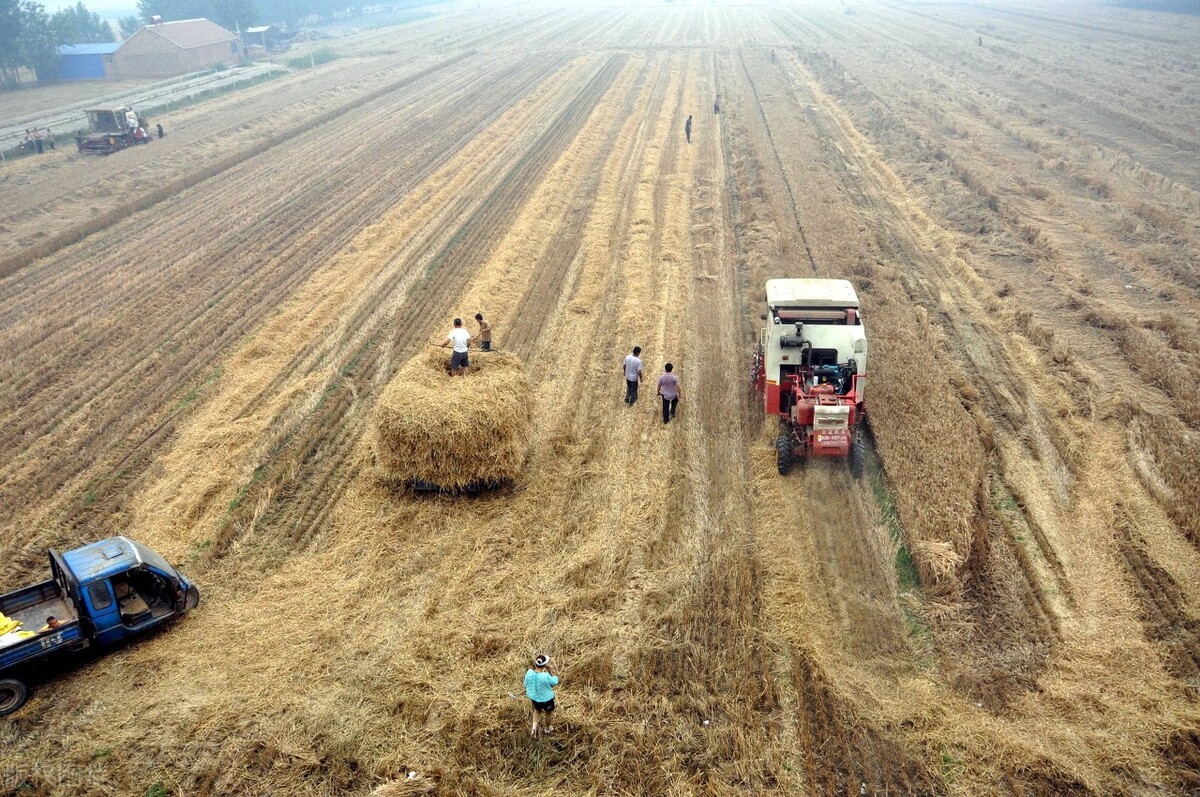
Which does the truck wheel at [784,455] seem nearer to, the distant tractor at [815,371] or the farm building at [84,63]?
the distant tractor at [815,371]

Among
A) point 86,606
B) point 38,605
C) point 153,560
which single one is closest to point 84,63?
point 38,605

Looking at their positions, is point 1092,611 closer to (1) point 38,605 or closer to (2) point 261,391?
(1) point 38,605

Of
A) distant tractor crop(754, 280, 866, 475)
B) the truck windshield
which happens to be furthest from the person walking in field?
the truck windshield

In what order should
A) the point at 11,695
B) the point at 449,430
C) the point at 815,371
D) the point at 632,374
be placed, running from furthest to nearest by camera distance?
the point at 632,374 < the point at 815,371 < the point at 449,430 < the point at 11,695

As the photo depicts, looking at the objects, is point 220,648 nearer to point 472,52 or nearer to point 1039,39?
point 472,52

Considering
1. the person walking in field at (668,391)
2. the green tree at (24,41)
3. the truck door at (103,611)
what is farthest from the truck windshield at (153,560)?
the green tree at (24,41)
